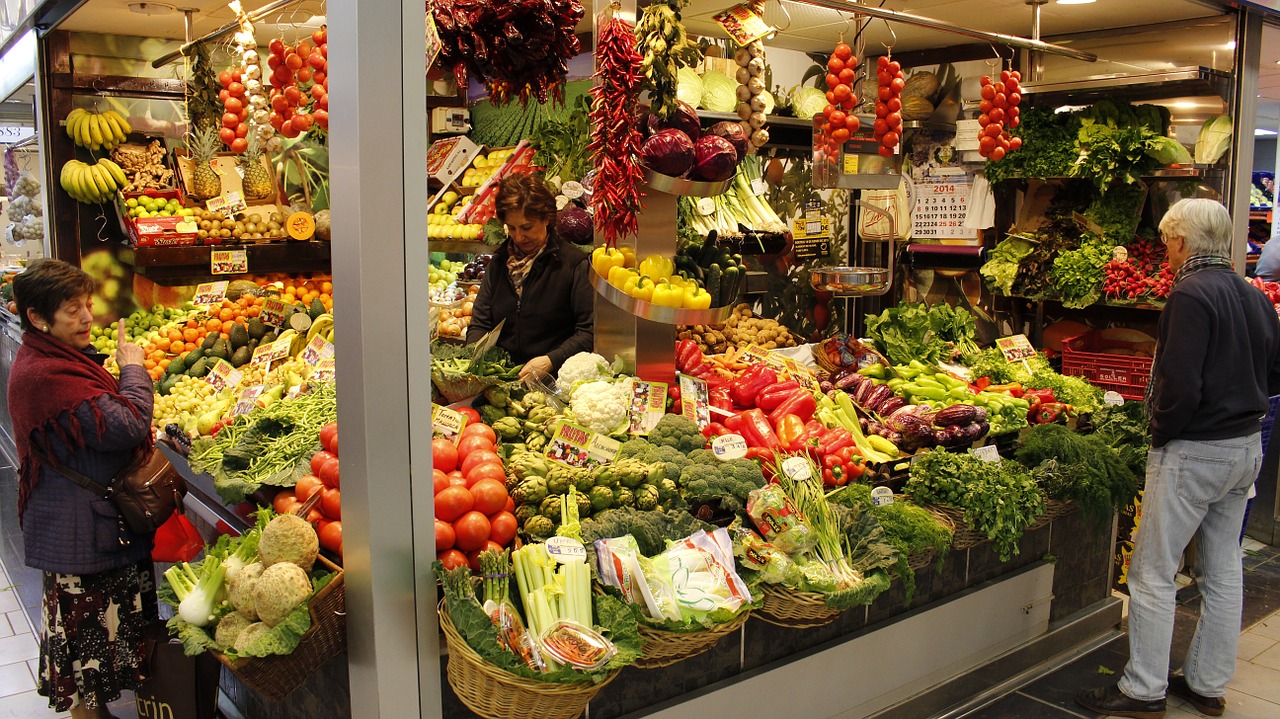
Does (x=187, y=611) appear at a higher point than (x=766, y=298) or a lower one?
lower

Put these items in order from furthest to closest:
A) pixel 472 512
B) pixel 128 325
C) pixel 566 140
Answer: pixel 128 325, pixel 566 140, pixel 472 512

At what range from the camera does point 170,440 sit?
480cm

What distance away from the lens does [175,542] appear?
12.7 ft

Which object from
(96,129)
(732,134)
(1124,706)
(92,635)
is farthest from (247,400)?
(1124,706)

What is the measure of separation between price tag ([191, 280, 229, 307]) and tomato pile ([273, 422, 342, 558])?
367cm

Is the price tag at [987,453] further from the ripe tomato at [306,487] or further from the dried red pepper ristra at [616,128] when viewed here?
the ripe tomato at [306,487]

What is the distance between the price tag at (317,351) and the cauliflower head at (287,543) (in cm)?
203

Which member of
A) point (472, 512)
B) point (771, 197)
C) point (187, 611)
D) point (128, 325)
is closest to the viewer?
point (187, 611)

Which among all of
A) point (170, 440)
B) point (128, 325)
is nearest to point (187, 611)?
point (170, 440)

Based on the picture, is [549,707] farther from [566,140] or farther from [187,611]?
[566,140]

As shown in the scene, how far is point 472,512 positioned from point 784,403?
6.23ft

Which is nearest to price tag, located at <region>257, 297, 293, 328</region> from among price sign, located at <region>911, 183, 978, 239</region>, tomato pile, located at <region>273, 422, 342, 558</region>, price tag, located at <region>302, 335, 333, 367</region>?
price tag, located at <region>302, 335, 333, 367</region>

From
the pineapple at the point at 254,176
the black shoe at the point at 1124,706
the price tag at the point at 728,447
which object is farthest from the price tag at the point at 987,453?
the pineapple at the point at 254,176

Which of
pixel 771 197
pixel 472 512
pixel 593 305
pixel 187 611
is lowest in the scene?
pixel 187 611
